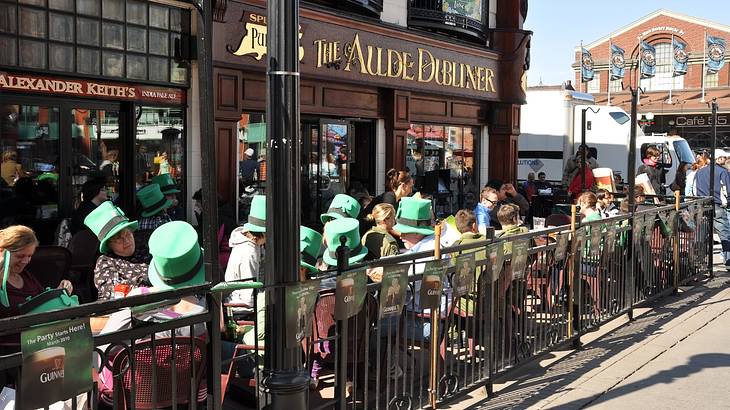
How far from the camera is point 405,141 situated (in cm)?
1550

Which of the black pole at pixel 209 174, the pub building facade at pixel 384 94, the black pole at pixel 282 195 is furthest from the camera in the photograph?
the pub building facade at pixel 384 94

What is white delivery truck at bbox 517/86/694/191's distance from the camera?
2502 cm

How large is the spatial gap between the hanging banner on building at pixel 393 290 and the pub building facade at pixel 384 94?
648cm

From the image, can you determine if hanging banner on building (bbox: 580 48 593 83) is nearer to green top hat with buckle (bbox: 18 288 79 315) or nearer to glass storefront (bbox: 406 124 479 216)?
glass storefront (bbox: 406 124 479 216)

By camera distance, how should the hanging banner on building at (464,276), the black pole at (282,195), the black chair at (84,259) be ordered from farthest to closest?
the black chair at (84,259)
the hanging banner on building at (464,276)
the black pole at (282,195)

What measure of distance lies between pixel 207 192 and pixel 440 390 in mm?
2828

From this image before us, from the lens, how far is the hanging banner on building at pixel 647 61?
181ft

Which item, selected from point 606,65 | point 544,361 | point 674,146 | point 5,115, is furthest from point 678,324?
point 606,65

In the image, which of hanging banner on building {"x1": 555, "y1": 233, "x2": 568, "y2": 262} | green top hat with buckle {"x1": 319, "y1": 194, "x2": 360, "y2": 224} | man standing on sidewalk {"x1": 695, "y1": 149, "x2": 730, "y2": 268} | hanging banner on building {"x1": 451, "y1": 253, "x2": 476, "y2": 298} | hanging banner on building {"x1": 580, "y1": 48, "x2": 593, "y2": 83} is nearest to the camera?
hanging banner on building {"x1": 451, "y1": 253, "x2": 476, "y2": 298}

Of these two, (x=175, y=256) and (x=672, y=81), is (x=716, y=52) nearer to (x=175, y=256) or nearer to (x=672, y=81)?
(x=672, y=81)

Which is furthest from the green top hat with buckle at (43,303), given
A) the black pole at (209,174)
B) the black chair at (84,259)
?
the black chair at (84,259)

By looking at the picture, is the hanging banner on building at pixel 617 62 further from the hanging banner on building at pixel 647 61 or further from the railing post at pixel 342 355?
the railing post at pixel 342 355

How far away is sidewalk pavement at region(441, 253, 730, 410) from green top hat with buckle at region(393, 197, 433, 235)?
1.58 metres

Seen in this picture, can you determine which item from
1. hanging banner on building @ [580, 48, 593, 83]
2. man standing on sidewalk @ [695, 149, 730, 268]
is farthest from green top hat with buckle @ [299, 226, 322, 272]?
hanging banner on building @ [580, 48, 593, 83]
